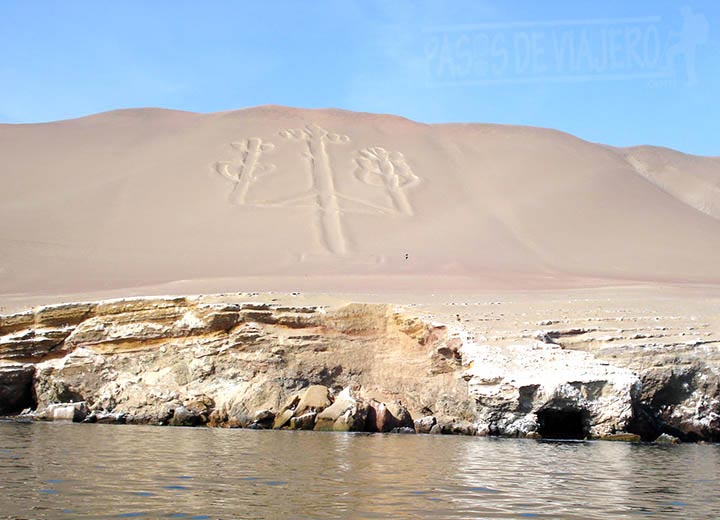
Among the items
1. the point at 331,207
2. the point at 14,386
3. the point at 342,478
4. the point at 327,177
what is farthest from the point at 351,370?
the point at 327,177

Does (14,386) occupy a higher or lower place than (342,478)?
lower

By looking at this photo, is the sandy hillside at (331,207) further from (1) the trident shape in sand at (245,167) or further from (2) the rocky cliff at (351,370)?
(2) the rocky cliff at (351,370)

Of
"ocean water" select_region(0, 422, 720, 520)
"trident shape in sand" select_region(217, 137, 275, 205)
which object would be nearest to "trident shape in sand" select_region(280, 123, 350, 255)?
"trident shape in sand" select_region(217, 137, 275, 205)

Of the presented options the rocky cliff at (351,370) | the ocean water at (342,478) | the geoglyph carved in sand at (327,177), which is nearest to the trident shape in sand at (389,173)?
the geoglyph carved in sand at (327,177)

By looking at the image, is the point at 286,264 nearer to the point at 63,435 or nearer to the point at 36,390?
the point at 36,390

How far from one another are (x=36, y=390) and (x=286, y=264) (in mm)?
18136

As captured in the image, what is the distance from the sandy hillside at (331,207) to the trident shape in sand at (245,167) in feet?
0.44

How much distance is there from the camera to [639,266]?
136 feet

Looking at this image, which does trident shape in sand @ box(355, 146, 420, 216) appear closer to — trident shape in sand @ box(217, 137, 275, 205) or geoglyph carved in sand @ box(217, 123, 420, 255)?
geoglyph carved in sand @ box(217, 123, 420, 255)

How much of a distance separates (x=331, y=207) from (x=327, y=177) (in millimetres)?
4002

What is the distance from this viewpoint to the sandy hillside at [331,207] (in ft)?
125

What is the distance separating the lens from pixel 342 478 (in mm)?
10555

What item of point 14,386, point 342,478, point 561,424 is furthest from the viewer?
point 14,386

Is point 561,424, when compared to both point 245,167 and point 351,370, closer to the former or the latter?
point 351,370
